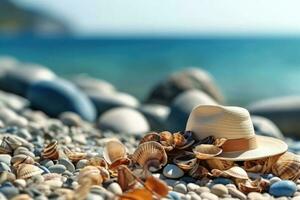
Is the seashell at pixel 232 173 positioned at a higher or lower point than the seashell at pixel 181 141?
lower

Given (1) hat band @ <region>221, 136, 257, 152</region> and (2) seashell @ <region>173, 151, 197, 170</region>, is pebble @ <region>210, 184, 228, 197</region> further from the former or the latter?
(1) hat band @ <region>221, 136, 257, 152</region>

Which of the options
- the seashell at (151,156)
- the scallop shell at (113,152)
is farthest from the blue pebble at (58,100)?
the seashell at (151,156)

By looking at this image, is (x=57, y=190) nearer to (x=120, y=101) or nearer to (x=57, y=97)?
(x=57, y=97)

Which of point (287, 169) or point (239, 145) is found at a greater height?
point (239, 145)

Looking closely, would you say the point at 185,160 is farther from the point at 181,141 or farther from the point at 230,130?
the point at 230,130

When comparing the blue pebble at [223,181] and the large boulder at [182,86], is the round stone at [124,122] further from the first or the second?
the blue pebble at [223,181]

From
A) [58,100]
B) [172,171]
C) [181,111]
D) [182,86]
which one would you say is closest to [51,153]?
[172,171]

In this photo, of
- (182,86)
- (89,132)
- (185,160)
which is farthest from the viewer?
(182,86)
